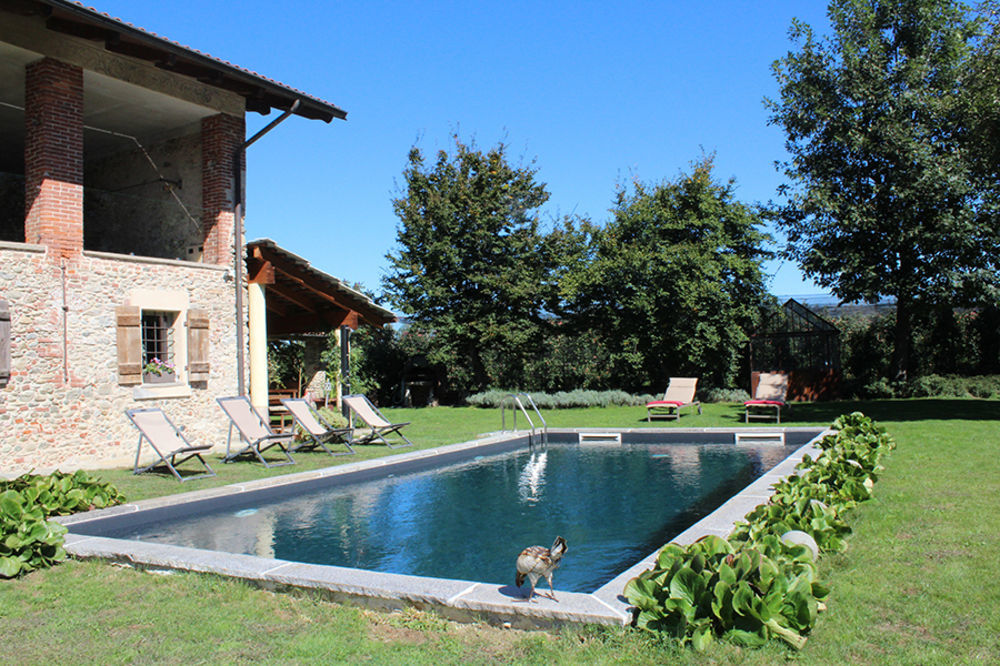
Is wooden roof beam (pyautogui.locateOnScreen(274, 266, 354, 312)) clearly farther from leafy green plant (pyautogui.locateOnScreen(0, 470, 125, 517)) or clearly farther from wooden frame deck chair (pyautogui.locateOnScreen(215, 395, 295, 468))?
leafy green plant (pyautogui.locateOnScreen(0, 470, 125, 517))

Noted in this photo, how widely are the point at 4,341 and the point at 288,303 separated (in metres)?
6.67

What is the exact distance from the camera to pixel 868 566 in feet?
15.6

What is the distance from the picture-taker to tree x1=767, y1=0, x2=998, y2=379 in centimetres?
1772

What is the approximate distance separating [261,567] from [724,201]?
69.0ft

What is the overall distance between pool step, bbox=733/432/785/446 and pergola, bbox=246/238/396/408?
7542mm

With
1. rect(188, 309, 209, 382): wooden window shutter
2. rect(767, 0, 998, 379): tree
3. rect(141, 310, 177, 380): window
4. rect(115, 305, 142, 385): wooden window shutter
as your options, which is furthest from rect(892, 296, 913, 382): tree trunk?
rect(115, 305, 142, 385): wooden window shutter

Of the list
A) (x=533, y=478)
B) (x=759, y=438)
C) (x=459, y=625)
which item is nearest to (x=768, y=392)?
(x=759, y=438)

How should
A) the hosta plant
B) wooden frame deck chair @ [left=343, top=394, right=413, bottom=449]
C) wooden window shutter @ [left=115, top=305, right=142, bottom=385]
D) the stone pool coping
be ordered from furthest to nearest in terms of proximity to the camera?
wooden frame deck chair @ [left=343, top=394, right=413, bottom=449] → wooden window shutter @ [left=115, top=305, right=142, bottom=385] → the hosta plant → the stone pool coping

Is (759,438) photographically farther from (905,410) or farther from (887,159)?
(887,159)

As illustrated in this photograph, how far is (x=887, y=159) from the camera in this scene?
1933 centimetres

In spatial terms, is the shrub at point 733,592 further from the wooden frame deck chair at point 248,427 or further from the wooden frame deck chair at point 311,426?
the wooden frame deck chair at point 311,426

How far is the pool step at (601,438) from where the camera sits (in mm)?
14914

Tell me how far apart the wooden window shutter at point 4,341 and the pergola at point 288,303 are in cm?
422

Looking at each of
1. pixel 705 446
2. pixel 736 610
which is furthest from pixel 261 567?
pixel 705 446
